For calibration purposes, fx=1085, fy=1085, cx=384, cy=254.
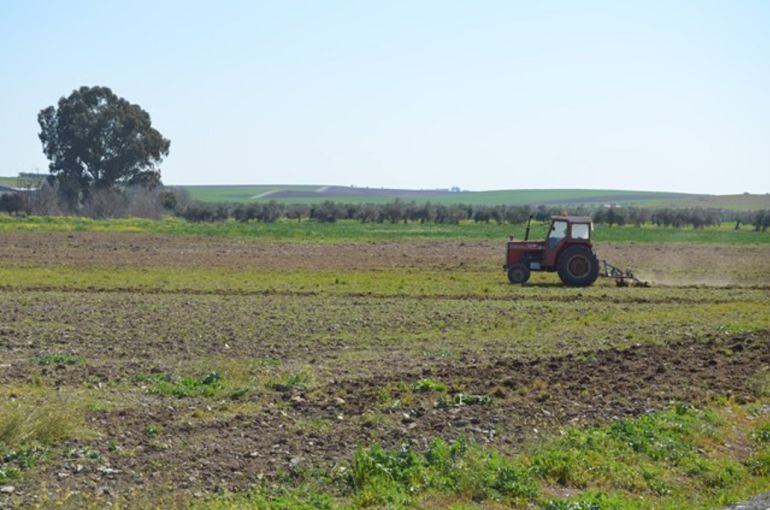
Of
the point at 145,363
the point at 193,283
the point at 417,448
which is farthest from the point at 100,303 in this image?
the point at 417,448

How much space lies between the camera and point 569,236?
33.9 m

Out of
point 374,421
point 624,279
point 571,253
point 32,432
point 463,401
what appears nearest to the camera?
point 32,432

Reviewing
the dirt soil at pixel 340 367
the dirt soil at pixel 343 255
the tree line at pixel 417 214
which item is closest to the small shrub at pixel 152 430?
the dirt soil at pixel 340 367

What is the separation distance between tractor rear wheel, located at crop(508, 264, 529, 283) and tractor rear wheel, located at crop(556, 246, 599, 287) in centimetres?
110

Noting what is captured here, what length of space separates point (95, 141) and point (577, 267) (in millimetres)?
67886

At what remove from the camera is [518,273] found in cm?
3462

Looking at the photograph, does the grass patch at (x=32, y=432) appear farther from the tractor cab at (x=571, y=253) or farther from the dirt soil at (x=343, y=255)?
the dirt soil at (x=343, y=255)

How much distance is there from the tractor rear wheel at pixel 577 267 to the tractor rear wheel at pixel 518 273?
3.60 ft

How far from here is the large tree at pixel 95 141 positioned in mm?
93250

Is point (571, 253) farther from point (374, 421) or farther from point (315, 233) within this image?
point (315, 233)

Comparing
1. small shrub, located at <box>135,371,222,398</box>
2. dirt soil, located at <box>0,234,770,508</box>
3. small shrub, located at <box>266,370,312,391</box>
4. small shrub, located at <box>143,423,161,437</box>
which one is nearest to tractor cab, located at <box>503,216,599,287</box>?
dirt soil, located at <box>0,234,770,508</box>

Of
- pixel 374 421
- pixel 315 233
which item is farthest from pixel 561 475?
pixel 315 233

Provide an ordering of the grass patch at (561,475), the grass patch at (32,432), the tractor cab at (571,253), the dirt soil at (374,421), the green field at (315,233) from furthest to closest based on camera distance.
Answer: the green field at (315,233)
the tractor cab at (571,253)
the dirt soil at (374,421)
the grass patch at (32,432)
the grass patch at (561,475)

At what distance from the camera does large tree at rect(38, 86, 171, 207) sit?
93.2m
